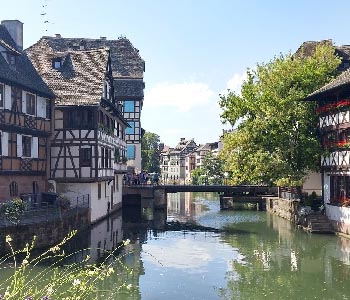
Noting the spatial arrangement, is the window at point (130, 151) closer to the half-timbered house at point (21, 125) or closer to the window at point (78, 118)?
the window at point (78, 118)

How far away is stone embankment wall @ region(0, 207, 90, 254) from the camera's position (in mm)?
22922

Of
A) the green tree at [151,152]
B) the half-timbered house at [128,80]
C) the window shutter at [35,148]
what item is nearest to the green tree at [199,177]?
the green tree at [151,152]

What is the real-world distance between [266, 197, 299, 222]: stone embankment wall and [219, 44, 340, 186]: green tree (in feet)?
8.57

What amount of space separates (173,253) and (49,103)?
14.4 meters

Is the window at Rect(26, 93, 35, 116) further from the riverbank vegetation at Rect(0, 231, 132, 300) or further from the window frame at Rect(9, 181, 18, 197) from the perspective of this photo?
the riverbank vegetation at Rect(0, 231, 132, 300)

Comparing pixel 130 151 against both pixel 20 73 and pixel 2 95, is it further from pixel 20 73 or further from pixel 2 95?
pixel 2 95

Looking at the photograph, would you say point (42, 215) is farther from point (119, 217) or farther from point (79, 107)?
point (119, 217)

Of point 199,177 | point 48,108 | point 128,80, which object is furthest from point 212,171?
point 48,108

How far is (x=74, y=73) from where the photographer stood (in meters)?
37.0

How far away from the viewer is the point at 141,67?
68250mm

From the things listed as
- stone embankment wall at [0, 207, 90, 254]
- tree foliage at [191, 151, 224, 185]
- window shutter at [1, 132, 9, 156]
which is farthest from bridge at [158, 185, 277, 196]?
tree foliage at [191, 151, 224, 185]

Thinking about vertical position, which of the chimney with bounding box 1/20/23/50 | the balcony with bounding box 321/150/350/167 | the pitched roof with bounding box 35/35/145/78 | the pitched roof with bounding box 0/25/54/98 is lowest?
the balcony with bounding box 321/150/350/167

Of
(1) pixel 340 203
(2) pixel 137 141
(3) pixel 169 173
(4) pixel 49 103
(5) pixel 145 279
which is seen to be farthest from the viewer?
(3) pixel 169 173

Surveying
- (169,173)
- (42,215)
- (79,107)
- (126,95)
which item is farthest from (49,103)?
(169,173)
